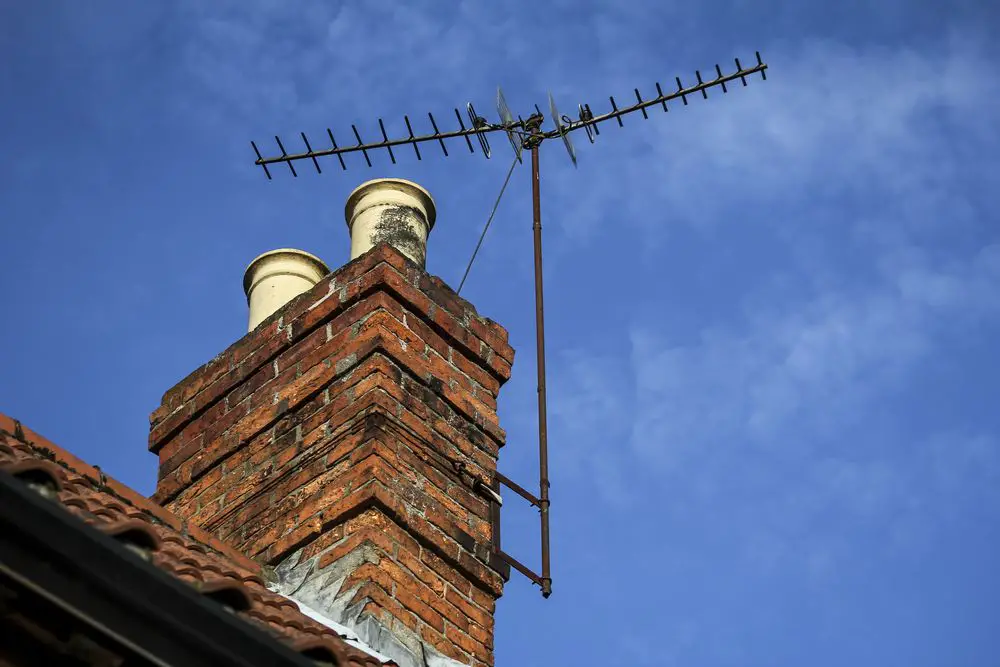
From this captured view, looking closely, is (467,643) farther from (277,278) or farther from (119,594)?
(119,594)

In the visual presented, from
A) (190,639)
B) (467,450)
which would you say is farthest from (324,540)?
(190,639)

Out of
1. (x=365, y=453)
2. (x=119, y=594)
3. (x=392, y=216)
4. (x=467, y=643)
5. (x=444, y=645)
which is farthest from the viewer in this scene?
(x=392, y=216)

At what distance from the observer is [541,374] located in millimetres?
7742

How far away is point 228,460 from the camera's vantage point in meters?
6.91

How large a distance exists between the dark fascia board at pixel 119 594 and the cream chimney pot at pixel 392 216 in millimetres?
4187

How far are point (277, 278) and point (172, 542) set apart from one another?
2554 millimetres

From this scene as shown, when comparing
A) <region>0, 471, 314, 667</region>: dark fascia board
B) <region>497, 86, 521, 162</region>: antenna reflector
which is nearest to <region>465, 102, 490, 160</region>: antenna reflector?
<region>497, 86, 521, 162</region>: antenna reflector

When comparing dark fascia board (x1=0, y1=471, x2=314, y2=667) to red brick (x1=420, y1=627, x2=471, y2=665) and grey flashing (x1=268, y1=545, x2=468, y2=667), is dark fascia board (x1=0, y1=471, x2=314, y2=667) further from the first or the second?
red brick (x1=420, y1=627, x2=471, y2=665)

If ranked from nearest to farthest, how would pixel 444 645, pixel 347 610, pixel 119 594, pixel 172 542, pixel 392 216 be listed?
pixel 119 594 → pixel 172 542 → pixel 347 610 → pixel 444 645 → pixel 392 216

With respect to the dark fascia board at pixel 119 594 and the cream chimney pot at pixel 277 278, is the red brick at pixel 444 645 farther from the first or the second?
the dark fascia board at pixel 119 594

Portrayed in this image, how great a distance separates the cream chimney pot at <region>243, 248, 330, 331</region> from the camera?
779 cm

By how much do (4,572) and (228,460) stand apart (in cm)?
Answer: 356

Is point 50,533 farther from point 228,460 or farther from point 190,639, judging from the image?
point 228,460

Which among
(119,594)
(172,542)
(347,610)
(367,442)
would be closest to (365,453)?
(367,442)
